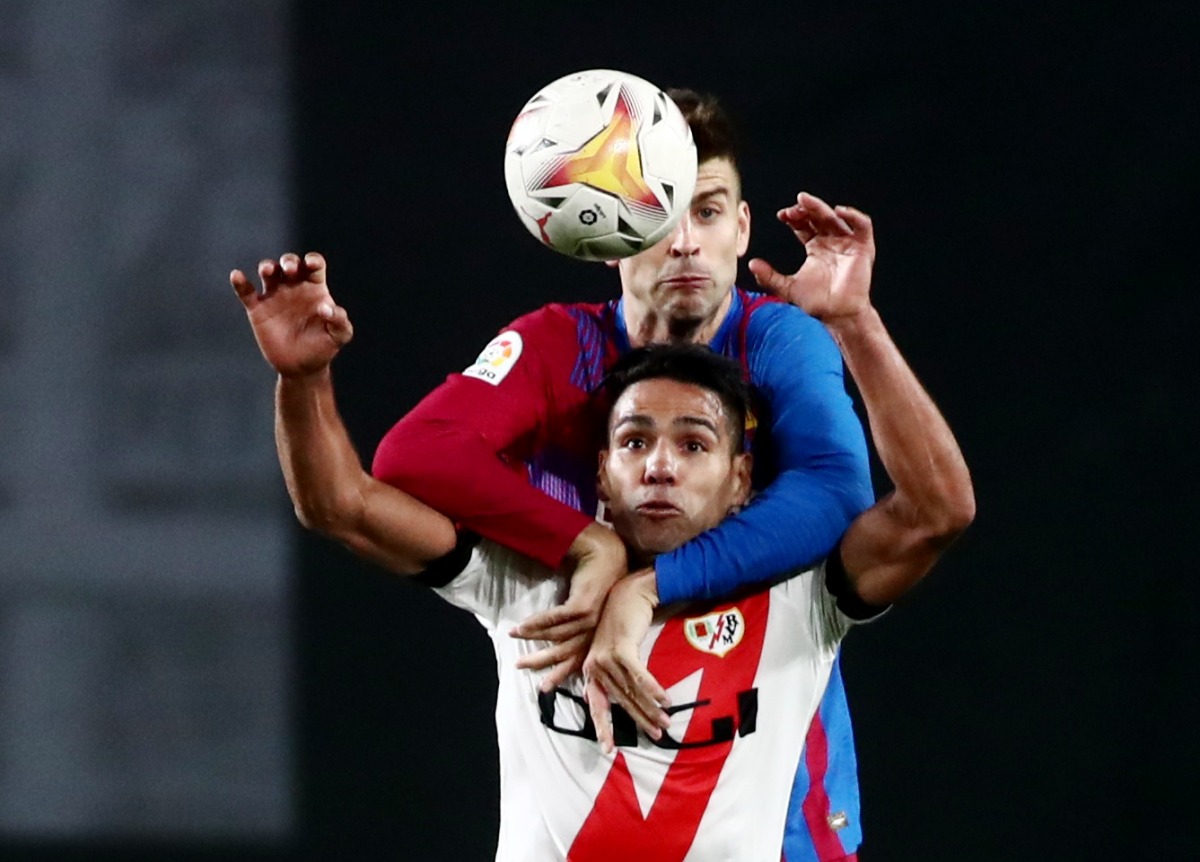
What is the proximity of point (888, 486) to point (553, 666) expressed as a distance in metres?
1.76

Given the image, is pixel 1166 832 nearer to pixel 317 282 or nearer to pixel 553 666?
pixel 553 666

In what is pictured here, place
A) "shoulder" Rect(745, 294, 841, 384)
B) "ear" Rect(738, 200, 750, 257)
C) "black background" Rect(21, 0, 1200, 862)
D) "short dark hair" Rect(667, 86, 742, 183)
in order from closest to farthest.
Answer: "shoulder" Rect(745, 294, 841, 384) < "short dark hair" Rect(667, 86, 742, 183) < "ear" Rect(738, 200, 750, 257) < "black background" Rect(21, 0, 1200, 862)

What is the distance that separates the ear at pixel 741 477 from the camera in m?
2.89

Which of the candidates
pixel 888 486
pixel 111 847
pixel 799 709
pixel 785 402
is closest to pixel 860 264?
pixel 785 402

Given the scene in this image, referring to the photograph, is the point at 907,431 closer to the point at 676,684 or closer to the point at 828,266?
the point at 828,266

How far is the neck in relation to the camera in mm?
3033

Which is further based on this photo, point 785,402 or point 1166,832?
point 1166,832

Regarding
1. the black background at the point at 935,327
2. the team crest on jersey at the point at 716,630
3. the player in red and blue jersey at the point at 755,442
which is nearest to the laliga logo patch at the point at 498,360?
the player in red and blue jersey at the point at 755,442

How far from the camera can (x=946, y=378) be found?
4.45 meters

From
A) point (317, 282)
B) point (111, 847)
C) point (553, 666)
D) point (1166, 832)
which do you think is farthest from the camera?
point (111, 847)

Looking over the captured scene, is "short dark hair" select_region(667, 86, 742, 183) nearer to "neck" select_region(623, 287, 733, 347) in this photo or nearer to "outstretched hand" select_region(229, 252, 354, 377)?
"neck" select_region(623, 287, 733, 347)

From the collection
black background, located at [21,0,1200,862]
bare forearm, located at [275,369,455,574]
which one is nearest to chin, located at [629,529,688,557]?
bare forearm, located at [275,369,455,574]

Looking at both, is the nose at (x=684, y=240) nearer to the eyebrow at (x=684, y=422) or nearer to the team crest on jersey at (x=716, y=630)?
the eyebrow at (x=684, y=422)

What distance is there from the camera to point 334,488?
8.68 feet
